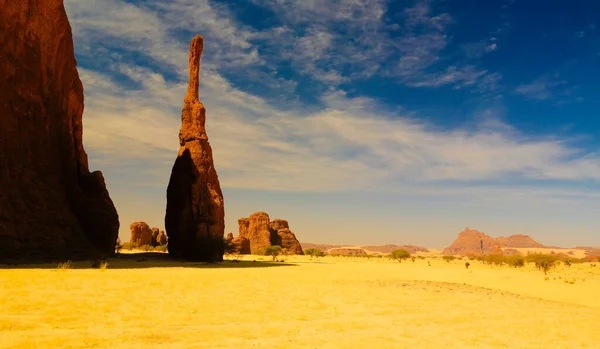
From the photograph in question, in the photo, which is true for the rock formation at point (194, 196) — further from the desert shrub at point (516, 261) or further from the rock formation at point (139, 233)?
the rock formation at point (139, 233)

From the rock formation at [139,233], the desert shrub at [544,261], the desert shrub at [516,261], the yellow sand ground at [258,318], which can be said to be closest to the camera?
the yellow sand ground at [258,318]

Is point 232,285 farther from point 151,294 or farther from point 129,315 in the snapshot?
point 129,315

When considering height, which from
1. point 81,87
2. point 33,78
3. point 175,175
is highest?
point 81,87

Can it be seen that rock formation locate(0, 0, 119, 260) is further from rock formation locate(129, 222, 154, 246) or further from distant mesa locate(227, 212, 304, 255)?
rock formation locate(129, 222, 154, 246)

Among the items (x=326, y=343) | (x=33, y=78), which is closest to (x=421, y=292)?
(x=326, y=343)

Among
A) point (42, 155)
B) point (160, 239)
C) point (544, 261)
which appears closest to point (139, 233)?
point (160, 239)

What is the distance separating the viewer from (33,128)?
86.6 feet

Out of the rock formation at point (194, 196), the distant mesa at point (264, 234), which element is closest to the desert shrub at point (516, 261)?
the rock formation at point (194, 196)

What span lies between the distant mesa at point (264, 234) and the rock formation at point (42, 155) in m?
51.5

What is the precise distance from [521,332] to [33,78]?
103 ft

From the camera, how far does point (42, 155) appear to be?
26.6m

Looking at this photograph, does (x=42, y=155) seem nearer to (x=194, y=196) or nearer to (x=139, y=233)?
(x=194, y=196)

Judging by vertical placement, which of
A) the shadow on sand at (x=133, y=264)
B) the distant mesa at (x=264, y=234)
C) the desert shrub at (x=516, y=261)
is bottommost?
the desert shrub at (x=516, y=261)

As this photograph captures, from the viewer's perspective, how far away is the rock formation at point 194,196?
108ft
